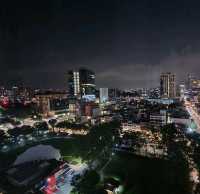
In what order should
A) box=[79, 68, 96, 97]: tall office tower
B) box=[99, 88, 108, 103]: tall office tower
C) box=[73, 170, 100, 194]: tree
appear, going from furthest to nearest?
box=[79, 68, 96, 97]: tall office tower
box=[99, 88, 108, 103]: tall office tower
box=[73, 170, 100, 194]: tree

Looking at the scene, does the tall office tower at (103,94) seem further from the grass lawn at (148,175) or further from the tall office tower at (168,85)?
the grass lawn at (148,175)

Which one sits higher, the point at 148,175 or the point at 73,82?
the point at 73,82

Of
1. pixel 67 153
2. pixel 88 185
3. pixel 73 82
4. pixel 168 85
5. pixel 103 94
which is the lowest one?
pixel 67 153

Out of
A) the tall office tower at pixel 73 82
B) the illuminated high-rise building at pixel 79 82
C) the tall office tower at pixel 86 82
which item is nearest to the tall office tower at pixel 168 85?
the tall office tower at pixel 86 82

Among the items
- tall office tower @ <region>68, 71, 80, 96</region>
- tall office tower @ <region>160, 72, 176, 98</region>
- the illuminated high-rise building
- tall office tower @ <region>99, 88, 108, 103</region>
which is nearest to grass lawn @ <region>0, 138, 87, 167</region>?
tall office tower @ <region>99, 88, 108, 103</region>

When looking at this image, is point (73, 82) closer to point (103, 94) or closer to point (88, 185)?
point (103, 94)

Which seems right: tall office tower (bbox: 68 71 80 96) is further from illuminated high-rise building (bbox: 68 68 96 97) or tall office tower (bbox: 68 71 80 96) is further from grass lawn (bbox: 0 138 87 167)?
grass lawn (bbox: 0 138 87 167)

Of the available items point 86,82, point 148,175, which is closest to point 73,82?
point 86,82

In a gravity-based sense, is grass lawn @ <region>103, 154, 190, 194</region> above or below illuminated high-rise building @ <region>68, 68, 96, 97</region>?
below
